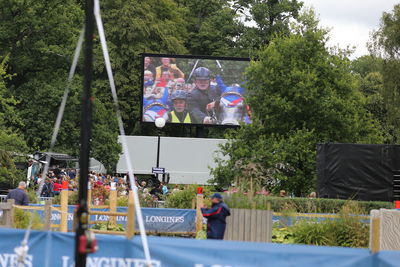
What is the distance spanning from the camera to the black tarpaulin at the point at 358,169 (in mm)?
25484

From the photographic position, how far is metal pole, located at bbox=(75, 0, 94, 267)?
8.57 metres

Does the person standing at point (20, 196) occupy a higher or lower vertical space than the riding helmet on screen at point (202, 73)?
lower

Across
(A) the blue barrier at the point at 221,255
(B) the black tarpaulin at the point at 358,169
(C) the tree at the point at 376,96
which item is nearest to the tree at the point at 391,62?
(C) the tree at the point at 376,96

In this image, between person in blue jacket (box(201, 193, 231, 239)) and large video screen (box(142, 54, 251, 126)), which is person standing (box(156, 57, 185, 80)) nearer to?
large video screen (box(142, 54, 251, 126))

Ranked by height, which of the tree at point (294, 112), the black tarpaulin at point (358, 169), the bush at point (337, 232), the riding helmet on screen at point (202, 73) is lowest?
the bush at point (337, 232)

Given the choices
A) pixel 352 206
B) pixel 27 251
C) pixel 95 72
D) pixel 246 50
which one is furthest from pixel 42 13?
pixel 27 251

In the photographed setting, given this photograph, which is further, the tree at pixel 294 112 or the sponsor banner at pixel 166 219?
the tree at pixel 294 112

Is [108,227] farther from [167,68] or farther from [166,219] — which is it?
[167,68]

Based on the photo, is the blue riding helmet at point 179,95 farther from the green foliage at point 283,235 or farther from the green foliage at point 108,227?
the green foliage at point 283,235

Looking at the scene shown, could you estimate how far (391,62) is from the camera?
45125 millimetres

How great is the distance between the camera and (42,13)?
4950 centimetres

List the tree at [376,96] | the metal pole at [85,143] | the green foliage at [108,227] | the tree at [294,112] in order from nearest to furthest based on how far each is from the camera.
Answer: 1. the metal pole at [85,143]
2. the green foliage at [108,227]
3. the tree at [294,112]
4. the tree at [376,96]

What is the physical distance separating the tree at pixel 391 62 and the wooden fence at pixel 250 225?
A: 30.6 meters

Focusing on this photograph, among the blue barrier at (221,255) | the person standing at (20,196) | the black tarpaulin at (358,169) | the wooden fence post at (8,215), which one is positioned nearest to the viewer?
the blue barrier at (221,255)
